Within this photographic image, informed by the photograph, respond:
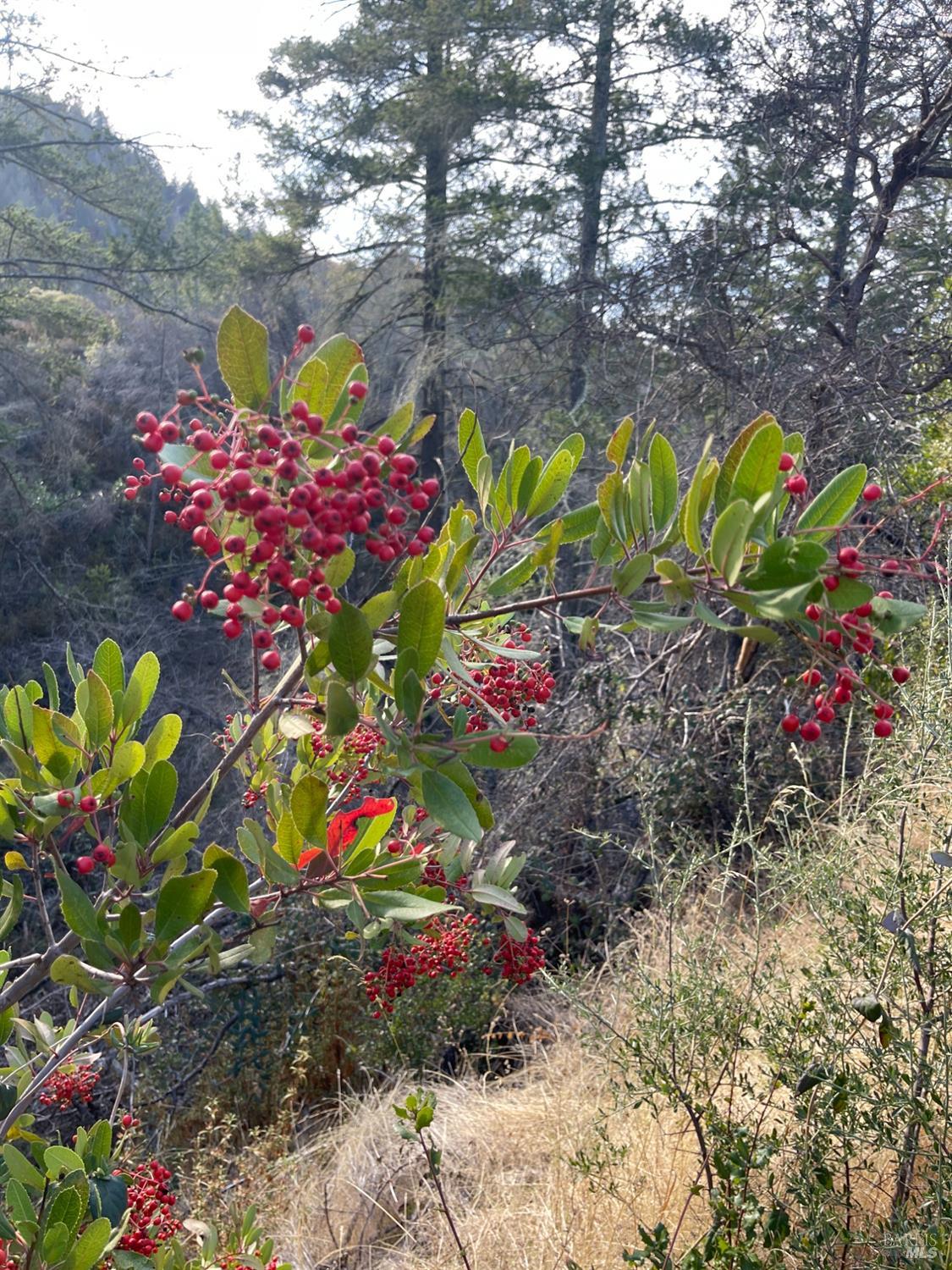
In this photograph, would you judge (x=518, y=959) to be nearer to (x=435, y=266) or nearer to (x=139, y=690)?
(x=139, y=690)

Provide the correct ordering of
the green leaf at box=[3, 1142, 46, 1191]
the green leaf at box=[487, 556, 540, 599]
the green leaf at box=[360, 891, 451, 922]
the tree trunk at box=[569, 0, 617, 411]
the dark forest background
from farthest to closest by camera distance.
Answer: the tree trunk at box=[569, 0, 617, 411] → the dark forest background → the green leaf at box=[3, 1142, 46, 1191] → the green leaf at box=[487, 556, 540, 599] → the green leaf at box=[360, 891, 451, 922]

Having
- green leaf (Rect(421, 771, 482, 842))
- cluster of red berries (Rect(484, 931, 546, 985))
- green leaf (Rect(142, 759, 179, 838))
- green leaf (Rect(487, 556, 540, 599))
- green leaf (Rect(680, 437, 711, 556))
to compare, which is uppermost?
green leaf (Rect(680, 437, 711, 556))

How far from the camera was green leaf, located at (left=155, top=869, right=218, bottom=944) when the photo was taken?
958mm

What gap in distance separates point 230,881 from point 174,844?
0.32 ft

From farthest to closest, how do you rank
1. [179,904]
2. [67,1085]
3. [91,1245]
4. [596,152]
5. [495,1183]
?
[596,152] → [495,1183] → [67,1085] → [91,1245] → [179,904]

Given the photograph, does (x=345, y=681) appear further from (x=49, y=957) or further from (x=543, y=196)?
(x=543, y=196)

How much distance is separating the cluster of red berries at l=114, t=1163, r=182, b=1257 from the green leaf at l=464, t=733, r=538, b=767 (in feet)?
3.18

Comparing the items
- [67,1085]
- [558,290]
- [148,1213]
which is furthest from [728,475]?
[558,290]

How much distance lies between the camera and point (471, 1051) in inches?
180

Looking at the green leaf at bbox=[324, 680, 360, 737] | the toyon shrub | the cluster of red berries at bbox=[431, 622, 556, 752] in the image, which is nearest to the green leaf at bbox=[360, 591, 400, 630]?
the toyon shrub

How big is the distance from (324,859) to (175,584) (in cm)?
1078

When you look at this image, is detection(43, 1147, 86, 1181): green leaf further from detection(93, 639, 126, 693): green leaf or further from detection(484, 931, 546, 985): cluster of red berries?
detection(484, 931, 546, 985): cluster of red berries

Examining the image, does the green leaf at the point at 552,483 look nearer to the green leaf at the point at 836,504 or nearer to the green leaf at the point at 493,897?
the green leaf at the point at 836,504

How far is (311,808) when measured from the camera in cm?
98
